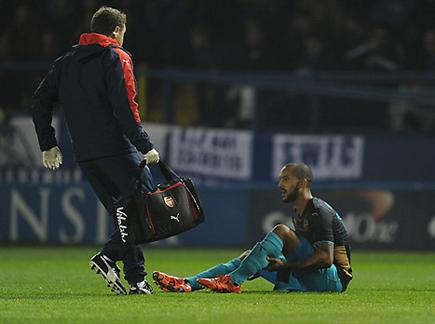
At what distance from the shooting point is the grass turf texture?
308 inches

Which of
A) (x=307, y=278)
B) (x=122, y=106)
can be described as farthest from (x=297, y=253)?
(x=122, y=106)

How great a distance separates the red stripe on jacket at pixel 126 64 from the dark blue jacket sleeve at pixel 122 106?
0.02m

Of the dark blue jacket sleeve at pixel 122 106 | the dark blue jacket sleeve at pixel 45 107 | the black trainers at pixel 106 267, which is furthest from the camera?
the dark blue jacket sleeve at pixel 45 107

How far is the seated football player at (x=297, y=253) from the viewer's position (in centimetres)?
937

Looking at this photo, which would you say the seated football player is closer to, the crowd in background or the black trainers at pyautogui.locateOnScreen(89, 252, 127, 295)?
the black trainers at pyautogui.locateOnScreen(89, 252, 127, 295)

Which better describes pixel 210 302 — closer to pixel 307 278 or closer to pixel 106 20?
pixel 307 278

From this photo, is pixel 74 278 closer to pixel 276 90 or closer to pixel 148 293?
pixel 148 293

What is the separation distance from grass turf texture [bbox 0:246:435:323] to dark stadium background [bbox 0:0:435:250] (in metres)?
→ 4.18

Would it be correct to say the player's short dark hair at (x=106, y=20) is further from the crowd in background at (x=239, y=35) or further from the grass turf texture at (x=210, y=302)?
the crowd in background at (x=239, y=35)

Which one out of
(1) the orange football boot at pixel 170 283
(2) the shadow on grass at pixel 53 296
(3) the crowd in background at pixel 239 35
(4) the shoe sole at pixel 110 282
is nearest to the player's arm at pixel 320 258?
(1) the orange football boot at pixel 170 283

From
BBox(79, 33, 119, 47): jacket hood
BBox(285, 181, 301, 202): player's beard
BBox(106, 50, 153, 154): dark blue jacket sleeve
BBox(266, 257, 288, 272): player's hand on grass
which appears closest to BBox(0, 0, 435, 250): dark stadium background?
BBox(285, 181, 301, 202): player's beard

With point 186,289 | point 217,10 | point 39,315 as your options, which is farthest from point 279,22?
point 39,315

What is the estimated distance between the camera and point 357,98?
17766 mm

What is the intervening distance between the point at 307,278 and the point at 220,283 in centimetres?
68
